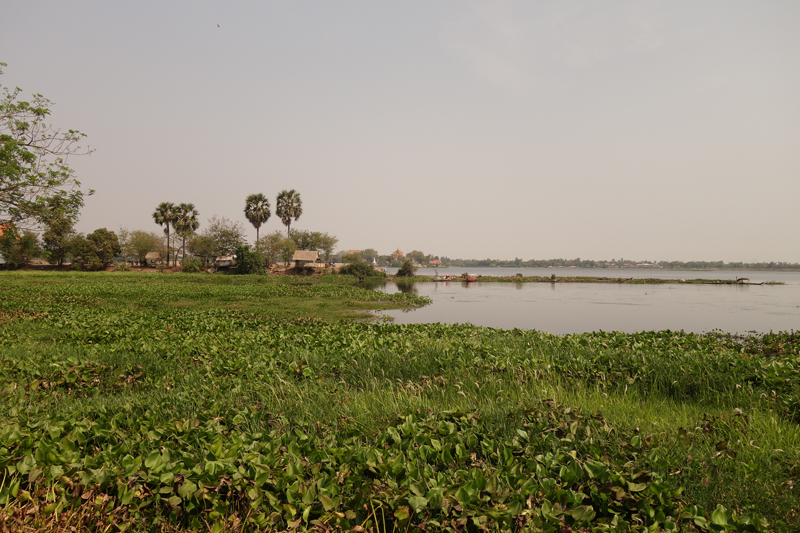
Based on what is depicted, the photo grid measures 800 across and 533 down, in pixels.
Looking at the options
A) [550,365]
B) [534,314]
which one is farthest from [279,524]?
[534,314]

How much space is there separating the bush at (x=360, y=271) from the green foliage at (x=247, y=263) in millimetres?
14802

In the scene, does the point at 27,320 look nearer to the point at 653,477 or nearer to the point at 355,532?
the point at 355,532

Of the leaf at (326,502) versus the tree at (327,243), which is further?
the tree at (327,243)

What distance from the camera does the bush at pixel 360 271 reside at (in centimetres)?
6475

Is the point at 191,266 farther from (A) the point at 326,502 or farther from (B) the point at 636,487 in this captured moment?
(B) the point at 636,487

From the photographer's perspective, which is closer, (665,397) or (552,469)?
(552,469)

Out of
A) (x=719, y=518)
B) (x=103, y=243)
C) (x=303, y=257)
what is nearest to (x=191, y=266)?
(x=303, y=257)

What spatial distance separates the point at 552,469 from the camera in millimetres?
2963

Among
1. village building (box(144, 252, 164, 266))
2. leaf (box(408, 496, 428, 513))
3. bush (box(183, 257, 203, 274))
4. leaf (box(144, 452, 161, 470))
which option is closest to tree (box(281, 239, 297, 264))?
bush (box(183, 257, 203, 274))

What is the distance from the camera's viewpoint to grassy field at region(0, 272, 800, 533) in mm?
2602

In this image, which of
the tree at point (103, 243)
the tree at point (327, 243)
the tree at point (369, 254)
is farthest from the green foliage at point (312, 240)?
the tree at point (369, 254)

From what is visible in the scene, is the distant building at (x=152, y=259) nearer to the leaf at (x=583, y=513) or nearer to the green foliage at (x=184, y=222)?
the green foliage at (x=184, y=222)

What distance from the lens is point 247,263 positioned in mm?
58031

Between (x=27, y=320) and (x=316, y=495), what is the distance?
15955mm
